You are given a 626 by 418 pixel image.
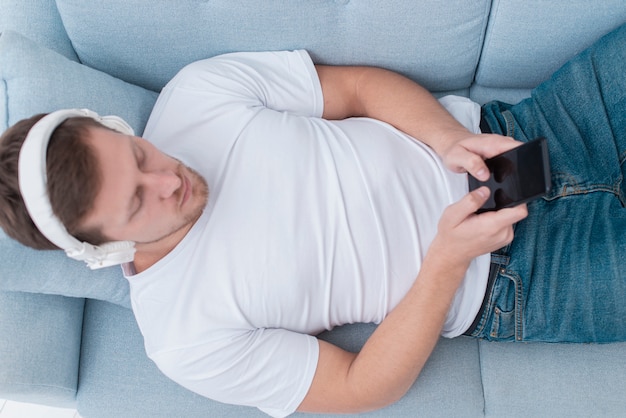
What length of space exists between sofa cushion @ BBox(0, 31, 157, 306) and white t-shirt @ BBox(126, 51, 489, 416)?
16 cm

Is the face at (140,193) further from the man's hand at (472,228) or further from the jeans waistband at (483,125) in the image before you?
the jeans waistband at (483,125)

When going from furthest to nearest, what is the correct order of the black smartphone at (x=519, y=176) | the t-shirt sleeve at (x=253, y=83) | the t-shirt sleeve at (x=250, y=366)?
the t-shirt sleeve at (x=253, y=83), the t-shirt sleeve at (x=250, y=366), the black smartphone at (x=519, y=176)

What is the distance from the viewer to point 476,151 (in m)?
1.10

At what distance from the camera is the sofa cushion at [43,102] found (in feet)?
3.98

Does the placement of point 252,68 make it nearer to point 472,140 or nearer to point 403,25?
point 403,25

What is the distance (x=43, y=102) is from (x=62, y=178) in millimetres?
361

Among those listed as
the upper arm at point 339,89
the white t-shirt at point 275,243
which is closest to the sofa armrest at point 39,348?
the white t-shirt at point 275,243

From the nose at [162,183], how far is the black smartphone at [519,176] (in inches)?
23.0

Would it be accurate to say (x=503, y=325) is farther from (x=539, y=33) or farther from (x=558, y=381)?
(x=539, y=33)

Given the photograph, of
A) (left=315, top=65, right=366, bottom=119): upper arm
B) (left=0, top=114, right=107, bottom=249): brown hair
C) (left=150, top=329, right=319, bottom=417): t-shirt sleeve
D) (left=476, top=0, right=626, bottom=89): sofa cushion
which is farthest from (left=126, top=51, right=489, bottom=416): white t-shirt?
(left=476, top=0, right=626, bottom=89): sofa cushion

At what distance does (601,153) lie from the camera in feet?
4.00

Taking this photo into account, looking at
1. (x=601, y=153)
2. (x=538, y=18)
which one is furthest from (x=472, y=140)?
(x=538, y=18)

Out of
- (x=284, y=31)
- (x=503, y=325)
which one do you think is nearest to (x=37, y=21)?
(x=284, y=31)

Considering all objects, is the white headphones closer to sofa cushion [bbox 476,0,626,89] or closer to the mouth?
the mouth
